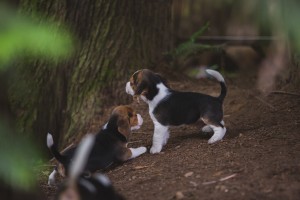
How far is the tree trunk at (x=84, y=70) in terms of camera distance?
7.37 meters

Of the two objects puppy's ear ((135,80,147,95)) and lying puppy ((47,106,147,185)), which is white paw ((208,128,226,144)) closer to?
lying puppy ((47,106,147,185))

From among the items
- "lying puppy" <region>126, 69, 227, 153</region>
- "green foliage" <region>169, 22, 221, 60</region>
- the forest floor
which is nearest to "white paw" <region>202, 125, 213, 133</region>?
the forest floor

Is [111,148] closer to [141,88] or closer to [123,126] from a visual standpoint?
[123,126]

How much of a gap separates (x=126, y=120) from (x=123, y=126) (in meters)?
0.10

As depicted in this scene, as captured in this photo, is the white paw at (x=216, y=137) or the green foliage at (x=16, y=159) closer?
the green foliage at (x=16, y=159)

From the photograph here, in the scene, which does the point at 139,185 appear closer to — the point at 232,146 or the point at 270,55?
the point at 232,146

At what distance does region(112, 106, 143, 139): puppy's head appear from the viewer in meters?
6.15

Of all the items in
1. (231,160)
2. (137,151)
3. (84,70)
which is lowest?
(137,151)

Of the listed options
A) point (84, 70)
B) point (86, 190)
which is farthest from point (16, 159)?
point (84, 70)

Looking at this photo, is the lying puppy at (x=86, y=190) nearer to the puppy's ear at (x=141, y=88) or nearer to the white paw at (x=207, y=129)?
the puppy's ear at (x=141, y=88)

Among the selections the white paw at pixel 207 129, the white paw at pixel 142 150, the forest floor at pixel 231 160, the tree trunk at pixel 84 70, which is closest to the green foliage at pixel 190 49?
the tree trunk at pixel 84 70

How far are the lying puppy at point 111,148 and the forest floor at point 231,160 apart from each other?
0.14 meters

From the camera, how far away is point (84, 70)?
7617 millimetres

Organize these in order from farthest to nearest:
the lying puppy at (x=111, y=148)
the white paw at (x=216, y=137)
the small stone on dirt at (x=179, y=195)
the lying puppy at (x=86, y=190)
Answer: the white paw at (x=216, y=137), the lying puppy at (x=111, y=148), the small stone on dirt at (x=179, y=195), the lying puppy at (x=86, y=190)
